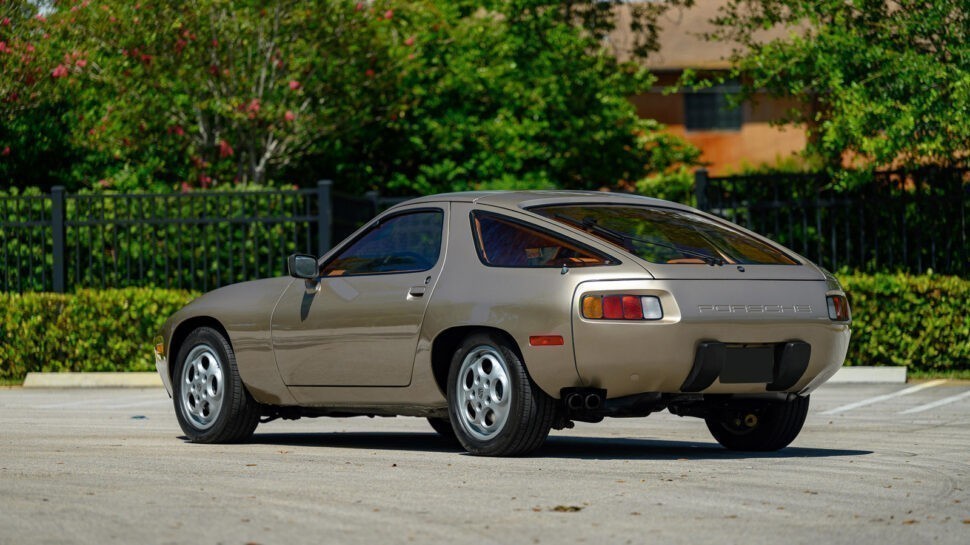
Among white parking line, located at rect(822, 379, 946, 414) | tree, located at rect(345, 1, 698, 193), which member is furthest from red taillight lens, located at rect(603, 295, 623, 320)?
tree, located at rect(345, 1, 698, 193)

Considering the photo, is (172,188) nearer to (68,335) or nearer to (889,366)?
(68,335)

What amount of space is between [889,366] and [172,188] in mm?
11566

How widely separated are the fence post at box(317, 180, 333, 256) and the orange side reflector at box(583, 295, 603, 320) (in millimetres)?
10781

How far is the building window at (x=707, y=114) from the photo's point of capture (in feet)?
145

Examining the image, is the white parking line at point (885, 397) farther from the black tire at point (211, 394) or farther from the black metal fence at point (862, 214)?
the black tire at point (211, 394)

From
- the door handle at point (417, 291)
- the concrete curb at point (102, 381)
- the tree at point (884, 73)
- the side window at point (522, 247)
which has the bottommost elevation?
the concrete curb at point (102, 381)

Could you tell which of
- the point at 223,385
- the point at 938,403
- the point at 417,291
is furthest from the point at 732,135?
the point at 417,291

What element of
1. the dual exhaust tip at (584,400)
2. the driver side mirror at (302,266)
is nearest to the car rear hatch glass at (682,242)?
the dual exhaust tip at (584,400)

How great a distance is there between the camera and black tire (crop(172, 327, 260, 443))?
10258 millimetres

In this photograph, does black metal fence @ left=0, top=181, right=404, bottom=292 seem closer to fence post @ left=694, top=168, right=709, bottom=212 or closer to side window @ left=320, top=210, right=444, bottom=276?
fence post @ left=694, top=168, right=709, bottom=212

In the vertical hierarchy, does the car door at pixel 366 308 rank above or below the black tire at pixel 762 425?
above

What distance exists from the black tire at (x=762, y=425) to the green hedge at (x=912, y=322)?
7.61 meters

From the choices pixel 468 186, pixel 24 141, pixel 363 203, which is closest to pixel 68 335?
pixel 363 203

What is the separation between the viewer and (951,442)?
1065cm
